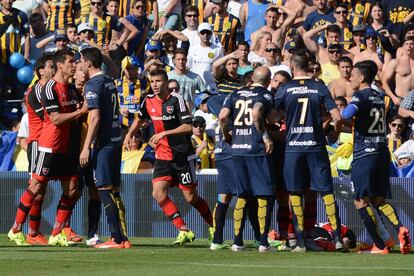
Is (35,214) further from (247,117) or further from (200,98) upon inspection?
(200,98)

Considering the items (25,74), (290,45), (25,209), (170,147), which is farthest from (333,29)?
(25,209)

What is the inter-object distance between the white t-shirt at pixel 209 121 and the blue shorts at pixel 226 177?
4321 millimetres

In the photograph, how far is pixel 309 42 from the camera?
23.5 meters

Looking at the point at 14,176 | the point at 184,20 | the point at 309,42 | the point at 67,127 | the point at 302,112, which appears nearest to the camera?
the point at 302,112

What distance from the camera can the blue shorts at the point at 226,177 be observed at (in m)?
16.3

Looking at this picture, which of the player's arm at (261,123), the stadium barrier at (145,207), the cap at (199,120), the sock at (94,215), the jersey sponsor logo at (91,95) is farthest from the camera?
the cap at (199,120)

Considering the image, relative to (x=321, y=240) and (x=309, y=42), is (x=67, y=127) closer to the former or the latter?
(x=321, y=240)

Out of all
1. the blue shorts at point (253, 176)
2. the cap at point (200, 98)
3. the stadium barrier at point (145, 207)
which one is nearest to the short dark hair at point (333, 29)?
the cap at point (200, 98)

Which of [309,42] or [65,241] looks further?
[309,42]

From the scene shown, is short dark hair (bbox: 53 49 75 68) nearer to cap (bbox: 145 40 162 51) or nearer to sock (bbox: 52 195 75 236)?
sock (bbox: 52 195 75 236)

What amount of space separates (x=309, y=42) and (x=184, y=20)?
3.48m

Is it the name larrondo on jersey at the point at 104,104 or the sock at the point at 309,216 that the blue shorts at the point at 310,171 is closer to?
the sock at the point at 309,216

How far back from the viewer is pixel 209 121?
2125 centimetres

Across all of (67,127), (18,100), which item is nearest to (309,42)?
(18,100)
